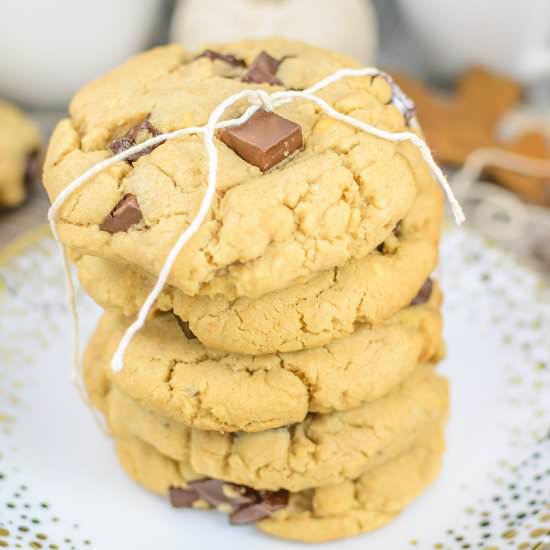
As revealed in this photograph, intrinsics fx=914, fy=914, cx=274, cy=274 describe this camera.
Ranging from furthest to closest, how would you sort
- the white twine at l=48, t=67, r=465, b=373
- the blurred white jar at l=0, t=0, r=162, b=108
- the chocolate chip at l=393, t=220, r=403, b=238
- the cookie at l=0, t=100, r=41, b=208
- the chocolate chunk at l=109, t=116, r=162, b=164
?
the blurred white jar at l=0, t=0, r=162, b=108, the cookie at l=0, t=100, r=41, b=208, the chocolate chip at l=393, t=220, r=403, b=238, the chocolate chunk at l=109, t=116, r=162, b=164, the white twine at l=48, t=67, r=465, b=373

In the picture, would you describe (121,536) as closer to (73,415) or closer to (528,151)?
(73,415)

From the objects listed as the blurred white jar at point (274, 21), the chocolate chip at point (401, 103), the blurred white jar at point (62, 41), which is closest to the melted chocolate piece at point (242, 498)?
the chocolate chip at point (401, 103)

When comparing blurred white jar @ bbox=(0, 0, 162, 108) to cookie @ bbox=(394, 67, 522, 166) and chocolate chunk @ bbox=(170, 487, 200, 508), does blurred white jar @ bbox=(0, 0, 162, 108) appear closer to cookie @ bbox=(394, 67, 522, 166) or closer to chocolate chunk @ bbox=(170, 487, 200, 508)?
cookie @ bbox=(394, 67, 522, 166)

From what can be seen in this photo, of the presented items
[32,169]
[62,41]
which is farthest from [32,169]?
[62,41]

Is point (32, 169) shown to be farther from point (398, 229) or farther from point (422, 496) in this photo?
point (422, 496)

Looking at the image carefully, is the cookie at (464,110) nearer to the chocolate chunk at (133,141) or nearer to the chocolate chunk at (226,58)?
the chocolate chunk at (226,58)

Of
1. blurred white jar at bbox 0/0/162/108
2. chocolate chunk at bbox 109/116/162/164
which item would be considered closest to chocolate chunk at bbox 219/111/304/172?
chocolate chunk at bbox 109/116/162/164
